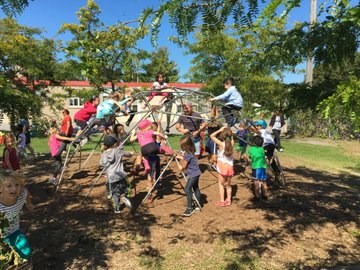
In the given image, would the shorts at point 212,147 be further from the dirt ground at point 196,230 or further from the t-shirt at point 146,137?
the t-shirt at point 146,137

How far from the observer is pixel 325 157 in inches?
583

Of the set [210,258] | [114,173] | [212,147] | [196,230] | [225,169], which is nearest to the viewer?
[210,258]

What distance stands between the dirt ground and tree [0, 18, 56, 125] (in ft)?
6.35

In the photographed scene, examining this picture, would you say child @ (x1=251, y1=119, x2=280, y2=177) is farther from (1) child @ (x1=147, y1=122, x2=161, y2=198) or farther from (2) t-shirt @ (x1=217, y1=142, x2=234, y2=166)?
(1) child @ (x1=147, y1=122, x2=161, y2=198)

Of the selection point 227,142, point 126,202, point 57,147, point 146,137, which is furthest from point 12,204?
point 57,147

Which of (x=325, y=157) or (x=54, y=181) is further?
(x=325, y=157)

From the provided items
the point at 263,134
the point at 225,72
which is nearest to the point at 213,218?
the point at 263,134

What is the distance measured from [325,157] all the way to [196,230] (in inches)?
406

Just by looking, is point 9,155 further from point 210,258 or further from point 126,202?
point 210,258

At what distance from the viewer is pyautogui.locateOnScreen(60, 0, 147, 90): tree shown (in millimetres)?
3901

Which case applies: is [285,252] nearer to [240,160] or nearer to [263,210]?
[263,210]

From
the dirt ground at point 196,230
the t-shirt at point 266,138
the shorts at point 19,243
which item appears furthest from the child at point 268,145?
the shorts at point 19,243

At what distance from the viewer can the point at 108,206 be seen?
739 cm

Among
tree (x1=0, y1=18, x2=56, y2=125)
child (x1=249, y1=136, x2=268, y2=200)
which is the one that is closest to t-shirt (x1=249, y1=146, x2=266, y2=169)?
child (x1=249, y1=136, x2=268, y2=200)
